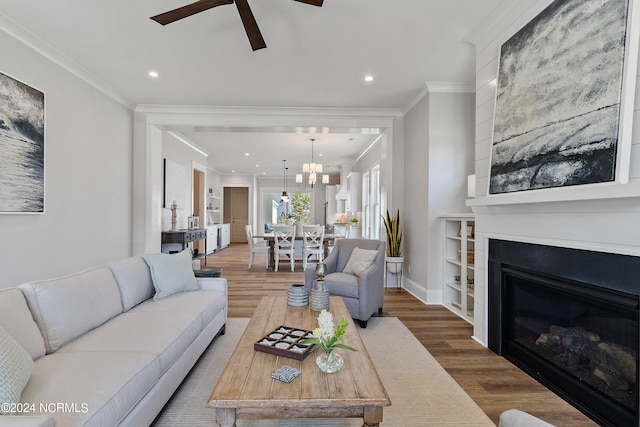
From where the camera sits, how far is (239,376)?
143cm

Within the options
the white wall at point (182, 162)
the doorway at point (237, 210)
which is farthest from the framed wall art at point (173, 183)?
the doorway at point (237, 210)

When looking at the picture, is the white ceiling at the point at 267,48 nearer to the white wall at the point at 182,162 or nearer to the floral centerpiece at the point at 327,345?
the white wall at the point at 182,162

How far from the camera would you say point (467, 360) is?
99.7 inches

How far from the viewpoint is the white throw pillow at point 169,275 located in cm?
268

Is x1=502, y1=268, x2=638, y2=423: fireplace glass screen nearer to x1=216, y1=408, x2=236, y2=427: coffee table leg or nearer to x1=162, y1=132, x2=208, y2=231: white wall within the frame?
x1=216, y1=408, x2=236, y2=427: coffee table leg

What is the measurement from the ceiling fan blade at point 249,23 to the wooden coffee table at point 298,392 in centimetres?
218

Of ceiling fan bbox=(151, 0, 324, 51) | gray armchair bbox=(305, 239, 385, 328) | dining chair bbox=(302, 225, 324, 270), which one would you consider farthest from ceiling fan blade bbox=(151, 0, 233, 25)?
dining chair bbox=(302, 225, 324, 270)

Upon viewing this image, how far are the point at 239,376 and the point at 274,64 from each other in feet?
10.3

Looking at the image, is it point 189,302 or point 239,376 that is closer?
point 239,376

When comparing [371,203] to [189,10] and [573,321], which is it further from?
[189,10]

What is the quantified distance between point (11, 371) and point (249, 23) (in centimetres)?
232

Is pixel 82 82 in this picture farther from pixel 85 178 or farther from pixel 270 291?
pixel 270 291

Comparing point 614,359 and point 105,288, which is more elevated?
point 105,288

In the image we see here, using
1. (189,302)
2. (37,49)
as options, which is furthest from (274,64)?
(189,302)
